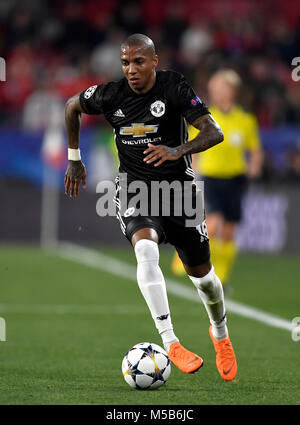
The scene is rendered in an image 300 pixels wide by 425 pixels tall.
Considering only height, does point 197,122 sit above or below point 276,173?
below

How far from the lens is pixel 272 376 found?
19.8 feet

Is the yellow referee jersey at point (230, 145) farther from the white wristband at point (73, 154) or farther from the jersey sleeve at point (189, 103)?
the jersey sleeve at point (189, 103)

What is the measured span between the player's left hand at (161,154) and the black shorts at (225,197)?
17.8ft

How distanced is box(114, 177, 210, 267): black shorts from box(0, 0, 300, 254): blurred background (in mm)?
9951

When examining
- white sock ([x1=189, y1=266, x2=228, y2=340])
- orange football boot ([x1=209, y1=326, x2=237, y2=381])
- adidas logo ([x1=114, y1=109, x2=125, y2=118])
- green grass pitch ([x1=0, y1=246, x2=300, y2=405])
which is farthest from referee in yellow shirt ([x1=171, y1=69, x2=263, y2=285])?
adidas logo ([x1=114, y1=109, x2=125, y2=118])

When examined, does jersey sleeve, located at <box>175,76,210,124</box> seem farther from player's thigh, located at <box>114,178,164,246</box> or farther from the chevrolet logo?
player's thigh, located at <box>114,178,164,246</box>

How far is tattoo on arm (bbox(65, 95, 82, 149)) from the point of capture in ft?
20.7

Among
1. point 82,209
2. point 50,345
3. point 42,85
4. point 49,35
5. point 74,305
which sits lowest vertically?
point 50,345

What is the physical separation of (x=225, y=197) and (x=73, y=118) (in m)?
4.99

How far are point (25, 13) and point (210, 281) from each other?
48.1 ft

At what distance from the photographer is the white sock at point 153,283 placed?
5758 millimetres
